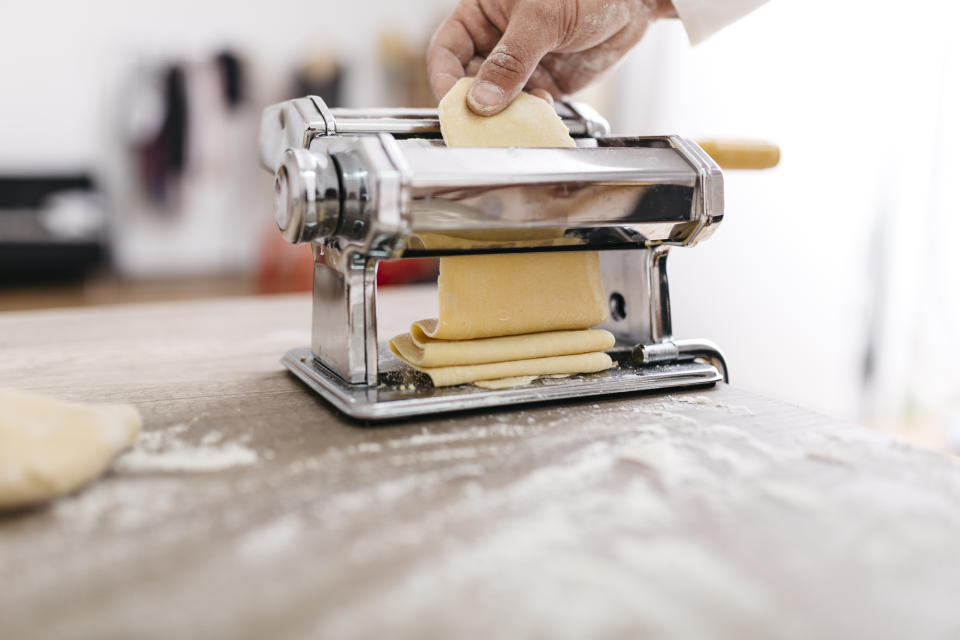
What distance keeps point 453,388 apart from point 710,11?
0.62 metres

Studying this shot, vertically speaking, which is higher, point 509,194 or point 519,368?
point 509,194

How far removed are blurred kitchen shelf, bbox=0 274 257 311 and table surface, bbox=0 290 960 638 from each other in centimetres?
307

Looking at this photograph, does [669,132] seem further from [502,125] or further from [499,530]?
[499,530]

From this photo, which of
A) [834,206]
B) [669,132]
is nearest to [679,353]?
[834,206]

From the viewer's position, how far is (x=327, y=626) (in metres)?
0.31

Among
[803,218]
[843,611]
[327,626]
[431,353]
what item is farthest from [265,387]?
[803,218]

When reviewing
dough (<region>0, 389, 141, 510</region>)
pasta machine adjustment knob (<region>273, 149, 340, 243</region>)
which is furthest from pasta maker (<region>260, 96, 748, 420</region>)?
dough (<region>0, 389, 141, 510</region>)

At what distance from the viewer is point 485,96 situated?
646 millimetres

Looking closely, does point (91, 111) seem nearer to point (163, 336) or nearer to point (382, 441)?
point (163, 336)

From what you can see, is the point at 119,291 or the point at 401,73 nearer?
the point at 119,291

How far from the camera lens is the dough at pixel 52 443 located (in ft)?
1.30

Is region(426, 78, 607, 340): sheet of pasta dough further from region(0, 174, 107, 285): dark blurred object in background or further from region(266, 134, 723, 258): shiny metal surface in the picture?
region(0, 174, 107, 285): dark blurred object in background

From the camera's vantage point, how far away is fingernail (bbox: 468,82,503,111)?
644mm

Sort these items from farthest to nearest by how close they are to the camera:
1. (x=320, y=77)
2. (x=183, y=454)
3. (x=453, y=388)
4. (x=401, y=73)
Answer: (x=401, y=73)
(x=320, y=77)
(x=453, y=388)
(x=183, y=454)
